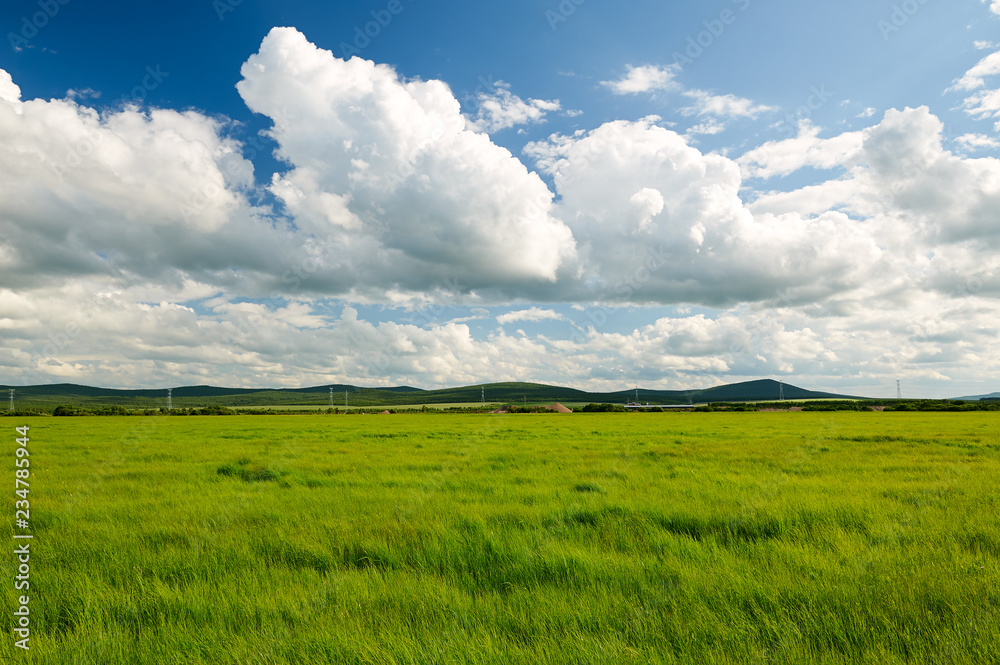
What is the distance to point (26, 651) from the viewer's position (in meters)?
3.93

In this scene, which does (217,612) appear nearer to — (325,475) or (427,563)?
(427,563)

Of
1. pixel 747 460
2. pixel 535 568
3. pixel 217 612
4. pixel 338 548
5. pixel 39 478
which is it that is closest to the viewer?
pixel 217 612

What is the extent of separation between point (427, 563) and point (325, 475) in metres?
8.27

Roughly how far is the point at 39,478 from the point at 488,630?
15449 millimetres

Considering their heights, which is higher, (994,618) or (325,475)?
(994,618)

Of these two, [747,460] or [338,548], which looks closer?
[338,548]

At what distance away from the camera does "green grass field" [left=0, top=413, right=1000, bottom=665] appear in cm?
384

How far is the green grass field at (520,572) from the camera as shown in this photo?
3.84 meters

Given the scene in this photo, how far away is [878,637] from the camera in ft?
12.5

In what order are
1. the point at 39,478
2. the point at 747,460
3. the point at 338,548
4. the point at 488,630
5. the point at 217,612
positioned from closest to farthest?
the point at 488,630 → the point at 217,612 → the point at 338,548 → the point at 39,478 → the point at 747,460

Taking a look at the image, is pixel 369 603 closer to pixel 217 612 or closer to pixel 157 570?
pixel 217 612

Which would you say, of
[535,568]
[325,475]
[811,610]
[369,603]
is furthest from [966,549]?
[325,475]

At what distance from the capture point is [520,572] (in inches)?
214

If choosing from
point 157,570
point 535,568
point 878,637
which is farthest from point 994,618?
point 157,570
